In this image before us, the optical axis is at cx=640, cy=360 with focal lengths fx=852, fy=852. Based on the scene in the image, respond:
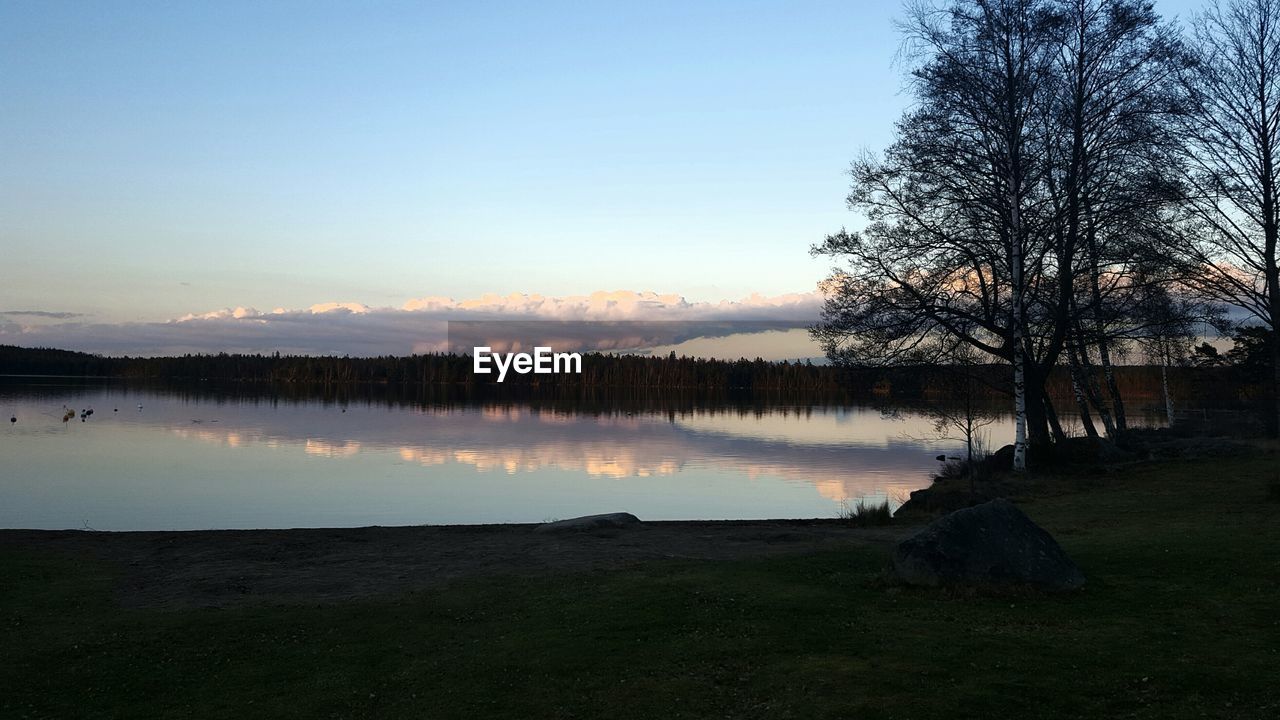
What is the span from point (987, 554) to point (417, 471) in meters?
31.6

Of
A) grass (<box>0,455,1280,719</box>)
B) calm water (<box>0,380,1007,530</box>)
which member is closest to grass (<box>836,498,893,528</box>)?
calm water (<box>0,380,1007,530</box>)

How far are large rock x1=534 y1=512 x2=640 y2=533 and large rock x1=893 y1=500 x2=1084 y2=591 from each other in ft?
29.9

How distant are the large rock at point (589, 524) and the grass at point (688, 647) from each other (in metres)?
5.54

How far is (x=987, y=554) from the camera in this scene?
13.7 meters

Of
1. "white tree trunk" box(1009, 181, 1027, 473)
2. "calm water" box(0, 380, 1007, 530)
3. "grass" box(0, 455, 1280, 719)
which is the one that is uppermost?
"white tree trunk" box(1009, 181, 1027, 473)

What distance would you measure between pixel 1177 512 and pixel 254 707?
67.7 feet

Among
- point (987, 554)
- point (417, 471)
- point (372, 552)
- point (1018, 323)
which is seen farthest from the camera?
point (417, 471)

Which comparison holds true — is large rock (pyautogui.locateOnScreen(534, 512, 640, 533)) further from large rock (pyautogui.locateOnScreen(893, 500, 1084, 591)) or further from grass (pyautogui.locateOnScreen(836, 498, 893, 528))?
large rock (pyautogui.locateOnScreen(893, 500, 1084, 591))

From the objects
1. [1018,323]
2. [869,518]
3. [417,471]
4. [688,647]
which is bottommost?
[417,471]

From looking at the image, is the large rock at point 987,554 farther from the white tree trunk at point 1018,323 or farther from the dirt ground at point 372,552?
the white tree trunk at point 1018,323

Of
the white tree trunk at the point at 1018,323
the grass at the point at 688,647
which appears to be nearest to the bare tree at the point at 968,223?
the white tree trunk at the point at 1018,323

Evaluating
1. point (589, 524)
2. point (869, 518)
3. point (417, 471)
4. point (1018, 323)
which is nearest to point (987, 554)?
point (869, 518)

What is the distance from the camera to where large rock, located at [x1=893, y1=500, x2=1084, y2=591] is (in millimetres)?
13453

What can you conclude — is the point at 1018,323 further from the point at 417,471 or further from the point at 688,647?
the point at 417,471
